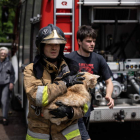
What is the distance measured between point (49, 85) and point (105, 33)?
386 centimetres

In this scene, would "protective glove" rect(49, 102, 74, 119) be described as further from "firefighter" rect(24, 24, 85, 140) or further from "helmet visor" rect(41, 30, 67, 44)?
"helmet visor" rect(41, 30, 67, 44)

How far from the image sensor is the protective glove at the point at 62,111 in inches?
103

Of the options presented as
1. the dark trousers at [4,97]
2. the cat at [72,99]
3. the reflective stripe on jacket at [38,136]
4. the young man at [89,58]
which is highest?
the young man at [89,58]

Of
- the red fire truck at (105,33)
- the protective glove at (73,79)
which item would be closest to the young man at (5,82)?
the red fire truck at (105,33)

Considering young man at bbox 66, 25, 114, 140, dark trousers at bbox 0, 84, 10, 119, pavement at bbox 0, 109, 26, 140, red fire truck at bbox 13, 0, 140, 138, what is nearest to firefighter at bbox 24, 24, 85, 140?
young man at bbox 66, 25, 114, 140

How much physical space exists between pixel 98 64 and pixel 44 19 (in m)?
1.46

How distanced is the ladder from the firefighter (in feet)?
6.31

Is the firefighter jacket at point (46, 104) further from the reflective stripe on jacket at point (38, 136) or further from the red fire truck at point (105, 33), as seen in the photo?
the red fire truck at point (105, 33)

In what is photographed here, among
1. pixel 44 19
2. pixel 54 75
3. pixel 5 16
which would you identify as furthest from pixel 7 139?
pixel 5 16

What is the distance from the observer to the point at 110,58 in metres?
5.44

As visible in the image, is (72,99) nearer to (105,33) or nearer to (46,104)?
(46,104)

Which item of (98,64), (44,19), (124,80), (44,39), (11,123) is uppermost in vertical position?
(44,19)

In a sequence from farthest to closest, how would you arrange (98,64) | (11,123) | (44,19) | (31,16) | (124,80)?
1. (11,123)
2. (31,16)
3. (124,80)
4. (44,19)
5. (98,64)

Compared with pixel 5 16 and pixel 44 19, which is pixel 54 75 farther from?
pixel 5 16
